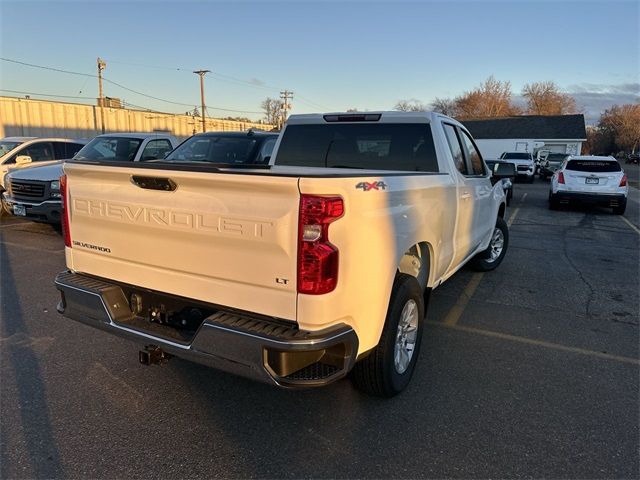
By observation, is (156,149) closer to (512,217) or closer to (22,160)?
(22,160)

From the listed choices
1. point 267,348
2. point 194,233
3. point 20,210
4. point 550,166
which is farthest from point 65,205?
point 550,166

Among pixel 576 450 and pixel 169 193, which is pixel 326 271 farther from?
pixel 576 450

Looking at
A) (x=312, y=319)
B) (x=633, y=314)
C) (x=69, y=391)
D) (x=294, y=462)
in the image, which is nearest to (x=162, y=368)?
(x=69, y=391)

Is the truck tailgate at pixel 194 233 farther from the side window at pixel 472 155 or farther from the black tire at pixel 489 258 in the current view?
the black tire at pixel 489 258

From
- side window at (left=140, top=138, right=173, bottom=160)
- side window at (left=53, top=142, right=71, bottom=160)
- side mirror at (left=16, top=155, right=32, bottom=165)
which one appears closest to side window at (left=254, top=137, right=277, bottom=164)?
side window at (left=140, top=138, right=173, bottom=160)

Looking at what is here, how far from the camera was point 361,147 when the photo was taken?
4.72 metres

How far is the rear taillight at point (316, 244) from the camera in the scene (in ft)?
7.93

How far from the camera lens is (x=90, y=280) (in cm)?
333

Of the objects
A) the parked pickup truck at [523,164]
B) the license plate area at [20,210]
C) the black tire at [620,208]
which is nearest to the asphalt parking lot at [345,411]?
the license plate area at [20,210]

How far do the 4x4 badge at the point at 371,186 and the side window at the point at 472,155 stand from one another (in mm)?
2767

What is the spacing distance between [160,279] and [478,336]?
10.2 ft

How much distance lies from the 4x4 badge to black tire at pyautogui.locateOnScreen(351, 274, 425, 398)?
0.75m

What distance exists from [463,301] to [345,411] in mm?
2935

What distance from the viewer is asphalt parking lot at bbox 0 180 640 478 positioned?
2721 mm
